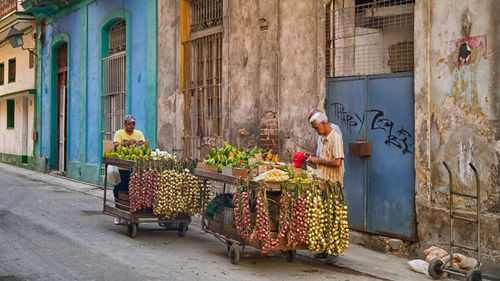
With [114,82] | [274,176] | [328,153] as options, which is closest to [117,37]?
[114,82]

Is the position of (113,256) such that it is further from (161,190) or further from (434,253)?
(434,253)

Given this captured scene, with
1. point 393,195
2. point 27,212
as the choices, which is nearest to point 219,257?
point 393,195

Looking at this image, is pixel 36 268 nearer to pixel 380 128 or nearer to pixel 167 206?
pixel 167 206

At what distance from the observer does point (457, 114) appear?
729 centimetres

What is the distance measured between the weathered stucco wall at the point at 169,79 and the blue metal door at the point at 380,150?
496cm

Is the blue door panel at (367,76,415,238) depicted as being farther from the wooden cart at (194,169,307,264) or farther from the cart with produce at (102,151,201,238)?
the cart with produce at (102,151,201,238)

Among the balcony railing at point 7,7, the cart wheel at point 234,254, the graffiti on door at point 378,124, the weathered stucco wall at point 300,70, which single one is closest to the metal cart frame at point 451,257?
the graffiti on door at point 378,124

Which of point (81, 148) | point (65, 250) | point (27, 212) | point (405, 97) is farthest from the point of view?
point (81, 148)

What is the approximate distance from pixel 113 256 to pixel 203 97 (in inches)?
227

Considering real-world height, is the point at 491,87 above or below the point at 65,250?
above

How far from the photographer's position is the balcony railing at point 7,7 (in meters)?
23.0

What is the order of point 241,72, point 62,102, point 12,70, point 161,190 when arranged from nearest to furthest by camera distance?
point 161,190 → point 241,72 → point 62,102 → point 12,70

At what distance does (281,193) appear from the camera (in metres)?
6.76

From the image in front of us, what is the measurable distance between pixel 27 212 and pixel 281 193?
602cm
